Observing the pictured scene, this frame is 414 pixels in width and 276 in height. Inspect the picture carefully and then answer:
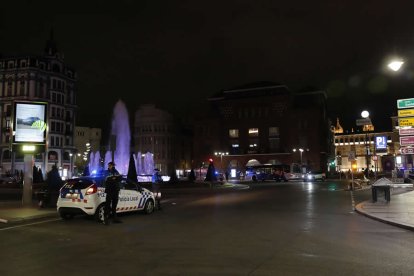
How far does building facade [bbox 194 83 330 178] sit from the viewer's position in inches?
3915

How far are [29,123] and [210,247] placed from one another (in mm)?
15387

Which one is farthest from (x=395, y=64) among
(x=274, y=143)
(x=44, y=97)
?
(x=44, y=97)

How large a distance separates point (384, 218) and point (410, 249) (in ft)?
18.8

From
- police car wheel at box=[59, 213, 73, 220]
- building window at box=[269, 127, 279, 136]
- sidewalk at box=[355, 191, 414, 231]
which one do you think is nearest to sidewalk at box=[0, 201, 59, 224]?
police car wheel at box=[59, 213, 73, 220]

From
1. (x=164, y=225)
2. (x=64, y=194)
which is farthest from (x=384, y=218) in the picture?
(x=64, y=194)

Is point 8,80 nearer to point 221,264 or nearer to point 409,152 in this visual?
point 409,152

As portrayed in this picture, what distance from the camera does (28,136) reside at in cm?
2180

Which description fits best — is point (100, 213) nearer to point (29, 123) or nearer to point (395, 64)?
point (29, 123)

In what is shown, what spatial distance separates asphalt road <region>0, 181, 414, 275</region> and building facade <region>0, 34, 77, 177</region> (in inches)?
3158

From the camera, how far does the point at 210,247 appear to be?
32.6 feet

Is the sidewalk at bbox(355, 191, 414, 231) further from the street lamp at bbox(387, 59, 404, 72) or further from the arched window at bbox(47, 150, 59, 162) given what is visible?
the arched window at bbox(47, 150, 59, 162)

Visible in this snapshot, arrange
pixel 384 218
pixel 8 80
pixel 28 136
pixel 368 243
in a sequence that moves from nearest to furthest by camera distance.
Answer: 1. pixel 368 243
2. pixel 384 218
3. pixel 28 136
4. pixel 8 80

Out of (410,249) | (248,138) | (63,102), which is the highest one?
(63,102)

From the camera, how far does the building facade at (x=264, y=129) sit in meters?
99.4
